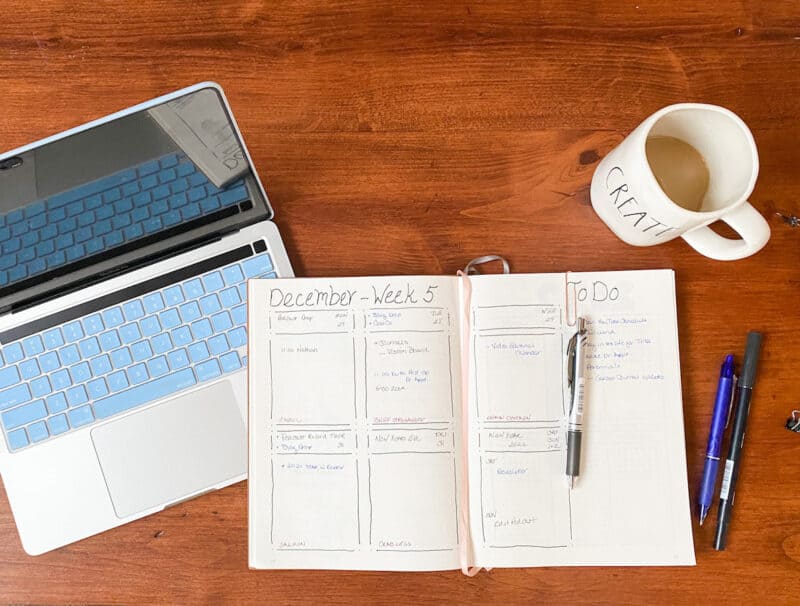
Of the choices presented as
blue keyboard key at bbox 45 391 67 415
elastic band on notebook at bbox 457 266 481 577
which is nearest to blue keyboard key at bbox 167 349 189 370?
blue keyboard key at bbox 45 391 67 415

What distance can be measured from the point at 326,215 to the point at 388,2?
225 millimetres

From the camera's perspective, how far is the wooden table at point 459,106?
64 centimetres

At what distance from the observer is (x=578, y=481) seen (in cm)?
60

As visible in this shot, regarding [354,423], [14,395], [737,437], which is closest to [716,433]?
[737,437]

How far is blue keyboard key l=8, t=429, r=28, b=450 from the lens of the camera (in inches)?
24.5

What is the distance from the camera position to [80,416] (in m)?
0.63

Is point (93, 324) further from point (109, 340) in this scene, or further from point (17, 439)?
point (17, 439)

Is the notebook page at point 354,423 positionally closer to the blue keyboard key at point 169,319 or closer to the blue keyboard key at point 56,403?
the blue keyboard key at point 169,319

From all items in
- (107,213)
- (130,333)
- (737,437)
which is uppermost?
(107,213)

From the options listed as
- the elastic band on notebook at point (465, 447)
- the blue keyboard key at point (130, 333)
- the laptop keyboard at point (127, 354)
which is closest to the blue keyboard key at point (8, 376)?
the laptop keyboard at point (127, 354)

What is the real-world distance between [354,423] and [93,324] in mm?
270

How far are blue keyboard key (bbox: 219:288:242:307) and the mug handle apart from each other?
414mm

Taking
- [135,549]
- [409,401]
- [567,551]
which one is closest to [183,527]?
[135,549]

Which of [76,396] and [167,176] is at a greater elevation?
[167,176]
